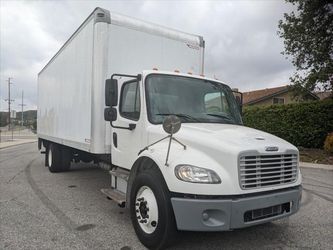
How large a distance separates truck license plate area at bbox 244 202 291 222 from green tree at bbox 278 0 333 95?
1500 centimetres

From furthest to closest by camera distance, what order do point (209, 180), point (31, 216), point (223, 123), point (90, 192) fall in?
point (90, 192)
point (31, 216)
point (223, 123)
point (209, 180)

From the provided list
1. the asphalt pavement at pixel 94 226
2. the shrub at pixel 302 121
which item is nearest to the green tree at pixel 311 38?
the shrub at pixel 302 121

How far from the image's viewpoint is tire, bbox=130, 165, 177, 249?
424cm

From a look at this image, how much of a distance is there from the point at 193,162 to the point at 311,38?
17.2 metres

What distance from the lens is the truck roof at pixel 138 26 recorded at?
20.9 ft

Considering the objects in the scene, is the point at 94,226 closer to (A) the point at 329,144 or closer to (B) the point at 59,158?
(B) the point at 59,158

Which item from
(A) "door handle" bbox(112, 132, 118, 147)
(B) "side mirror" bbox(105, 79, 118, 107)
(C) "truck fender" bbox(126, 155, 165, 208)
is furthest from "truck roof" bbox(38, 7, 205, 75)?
(C) "truck fender" bbox(126, 155, 165, 208)

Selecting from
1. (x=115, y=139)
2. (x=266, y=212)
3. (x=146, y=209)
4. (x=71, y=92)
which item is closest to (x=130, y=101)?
(x=115, y=139)

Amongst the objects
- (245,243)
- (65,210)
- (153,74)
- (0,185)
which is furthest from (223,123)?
(0,185)

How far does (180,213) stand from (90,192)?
179 inches

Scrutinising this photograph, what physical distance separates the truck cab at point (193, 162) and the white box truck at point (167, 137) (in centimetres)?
1

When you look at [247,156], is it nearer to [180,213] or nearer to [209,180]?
[209,180]

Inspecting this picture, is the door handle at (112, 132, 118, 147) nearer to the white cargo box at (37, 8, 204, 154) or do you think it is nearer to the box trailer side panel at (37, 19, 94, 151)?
the white cargo box at (37, 8, 204, 154)

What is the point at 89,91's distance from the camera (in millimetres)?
6719
